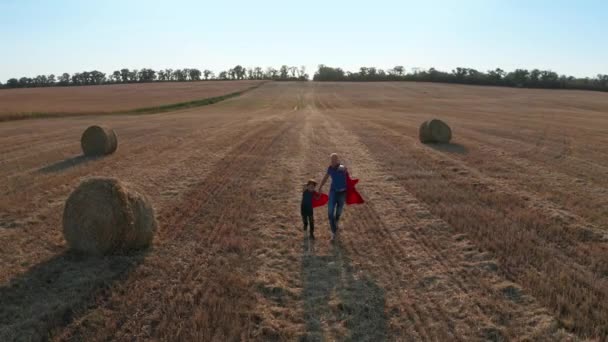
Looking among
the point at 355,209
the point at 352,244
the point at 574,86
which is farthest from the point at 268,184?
the point at 574,86

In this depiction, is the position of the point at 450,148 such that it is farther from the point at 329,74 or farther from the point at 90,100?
the point at 329,74

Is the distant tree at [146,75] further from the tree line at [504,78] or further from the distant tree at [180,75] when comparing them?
the tree line at [504,78]

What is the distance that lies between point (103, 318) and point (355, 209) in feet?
21.1

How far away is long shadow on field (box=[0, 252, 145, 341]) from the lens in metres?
5.76

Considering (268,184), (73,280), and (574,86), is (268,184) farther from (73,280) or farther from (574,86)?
(574,86)

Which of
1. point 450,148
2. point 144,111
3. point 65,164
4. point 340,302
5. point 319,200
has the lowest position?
point 340,302

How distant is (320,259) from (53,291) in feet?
14.1

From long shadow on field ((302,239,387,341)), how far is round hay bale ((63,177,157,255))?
317 cm

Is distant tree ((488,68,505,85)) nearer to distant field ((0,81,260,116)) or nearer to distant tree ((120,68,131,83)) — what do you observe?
distant field ((0,81,260,116))

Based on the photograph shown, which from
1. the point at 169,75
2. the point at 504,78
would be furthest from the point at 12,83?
the point at 504,78

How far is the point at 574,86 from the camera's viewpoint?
91.4 meters

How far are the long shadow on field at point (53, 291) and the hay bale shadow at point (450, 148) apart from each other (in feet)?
48.2

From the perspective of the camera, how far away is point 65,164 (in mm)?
16344

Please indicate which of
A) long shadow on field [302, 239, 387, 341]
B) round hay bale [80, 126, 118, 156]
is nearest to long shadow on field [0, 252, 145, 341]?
long shadow on field [302, 239, 387, 341]
